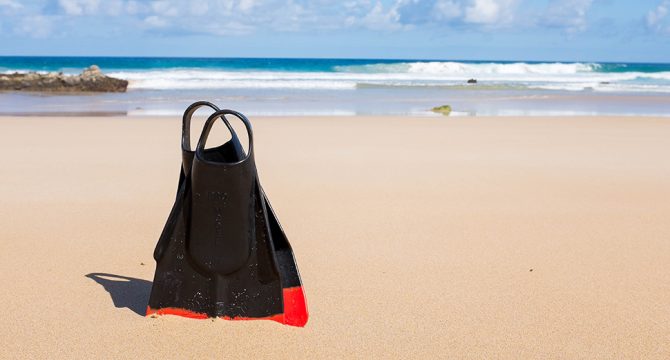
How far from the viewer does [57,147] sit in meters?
8.27

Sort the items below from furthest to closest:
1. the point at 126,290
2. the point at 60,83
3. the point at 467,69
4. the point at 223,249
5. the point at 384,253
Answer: the point at 467,69
the point at 60,83
the point at 384,253
the point at 126,290
the point at 223,249

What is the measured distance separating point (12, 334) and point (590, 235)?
3295 mm

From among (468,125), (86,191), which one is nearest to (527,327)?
(86,191)

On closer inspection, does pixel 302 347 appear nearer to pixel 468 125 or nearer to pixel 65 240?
pixel 65 240

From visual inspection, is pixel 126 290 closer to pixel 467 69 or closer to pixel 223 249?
pixel 223 249

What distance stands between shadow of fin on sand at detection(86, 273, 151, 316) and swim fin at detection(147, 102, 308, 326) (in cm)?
25

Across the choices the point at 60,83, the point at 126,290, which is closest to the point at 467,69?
the point at 60,83

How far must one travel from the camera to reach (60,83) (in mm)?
26266

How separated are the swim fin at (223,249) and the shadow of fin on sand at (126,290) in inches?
9.7

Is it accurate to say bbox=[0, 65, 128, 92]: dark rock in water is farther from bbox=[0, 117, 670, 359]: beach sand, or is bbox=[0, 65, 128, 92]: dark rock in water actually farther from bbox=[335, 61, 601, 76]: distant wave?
bbox=[335, 61, 601, 76]: distant wave

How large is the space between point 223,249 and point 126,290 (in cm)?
82

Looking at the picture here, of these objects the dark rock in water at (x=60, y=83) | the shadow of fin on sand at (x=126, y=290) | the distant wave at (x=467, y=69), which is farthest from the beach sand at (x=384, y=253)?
the distant wave at (x=467, y=69)

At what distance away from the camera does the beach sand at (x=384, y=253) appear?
110 inches

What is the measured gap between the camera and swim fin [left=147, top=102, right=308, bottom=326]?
2629 mm
